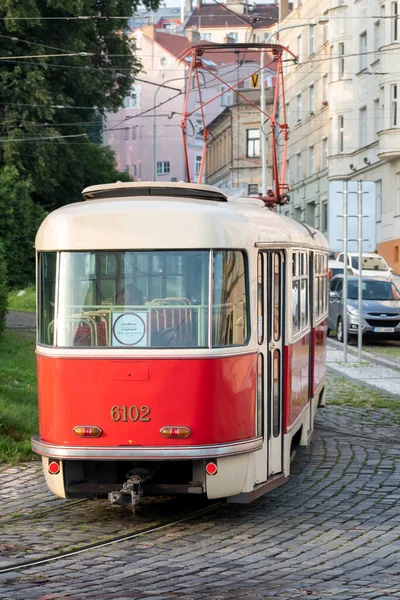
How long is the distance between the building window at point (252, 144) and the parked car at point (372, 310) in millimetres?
54818

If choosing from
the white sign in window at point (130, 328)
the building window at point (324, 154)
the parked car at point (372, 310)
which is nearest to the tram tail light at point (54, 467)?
the white sign in window at point (130, 328)

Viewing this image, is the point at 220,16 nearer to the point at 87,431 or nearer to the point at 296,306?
the point at 296,306

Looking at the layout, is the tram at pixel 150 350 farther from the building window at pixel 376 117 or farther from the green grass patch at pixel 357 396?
the building window at pixel 376 117

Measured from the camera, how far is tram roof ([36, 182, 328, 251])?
30.5 feet

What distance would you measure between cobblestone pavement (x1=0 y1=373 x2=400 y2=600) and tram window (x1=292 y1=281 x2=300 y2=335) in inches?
56.8

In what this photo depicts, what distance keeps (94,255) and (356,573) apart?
310 centimetres

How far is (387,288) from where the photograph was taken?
112ft

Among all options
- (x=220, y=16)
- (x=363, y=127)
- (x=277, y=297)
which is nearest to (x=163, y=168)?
(x=220, y=16)

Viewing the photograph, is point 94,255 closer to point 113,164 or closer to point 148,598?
point 148,598

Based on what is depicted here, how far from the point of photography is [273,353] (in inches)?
404

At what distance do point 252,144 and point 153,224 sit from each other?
80904 millimetres

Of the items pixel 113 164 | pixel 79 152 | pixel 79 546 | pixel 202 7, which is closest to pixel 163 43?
pixel 202 7

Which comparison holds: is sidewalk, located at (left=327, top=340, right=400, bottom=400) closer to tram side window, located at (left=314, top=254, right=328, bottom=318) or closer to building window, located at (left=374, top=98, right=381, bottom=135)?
tram side window, located at (left=314, top=254, right=328, bottom=318)

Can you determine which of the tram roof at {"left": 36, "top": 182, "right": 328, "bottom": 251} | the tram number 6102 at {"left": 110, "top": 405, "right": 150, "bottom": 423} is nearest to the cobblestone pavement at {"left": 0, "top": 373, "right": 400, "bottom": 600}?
the tram number 6102 at {"left": 110, "top": 405, "right": 150, "bottom": 423}
